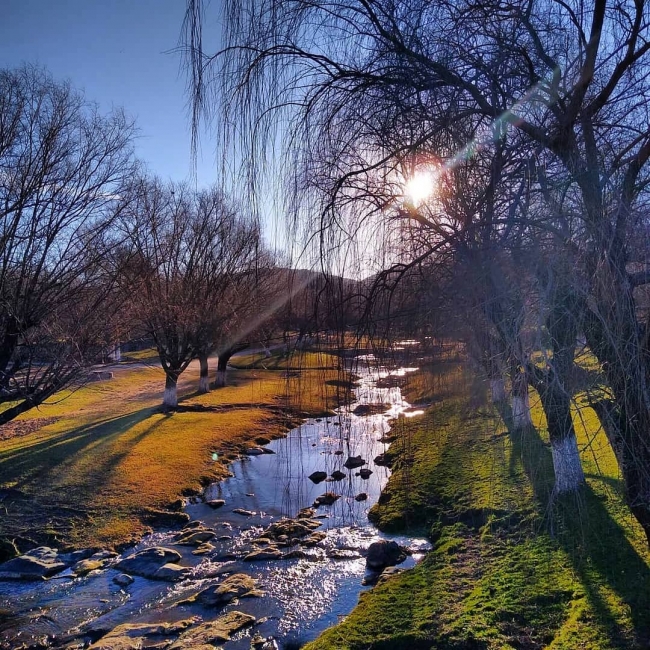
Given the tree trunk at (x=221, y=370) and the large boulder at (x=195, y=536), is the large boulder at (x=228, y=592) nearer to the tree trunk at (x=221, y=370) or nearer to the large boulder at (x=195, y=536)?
the large boulder at (x=195, y=536)

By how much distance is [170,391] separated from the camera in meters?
22.1

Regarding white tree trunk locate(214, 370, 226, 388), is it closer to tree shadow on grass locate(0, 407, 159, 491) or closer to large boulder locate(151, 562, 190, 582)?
tree shadow on grass locate(0, 407, 159, 491)

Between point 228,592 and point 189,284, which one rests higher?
point 189,284

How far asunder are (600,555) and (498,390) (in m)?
4.16

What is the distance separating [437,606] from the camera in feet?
23.3

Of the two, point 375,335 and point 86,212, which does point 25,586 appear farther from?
point 375,335

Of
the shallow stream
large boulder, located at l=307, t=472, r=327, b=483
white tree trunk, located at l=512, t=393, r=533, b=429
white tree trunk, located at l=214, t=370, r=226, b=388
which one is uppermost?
white tree trunk, located at l=512, t=393, r=533, b=429

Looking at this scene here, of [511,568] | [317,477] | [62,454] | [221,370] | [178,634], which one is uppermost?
[221,370]

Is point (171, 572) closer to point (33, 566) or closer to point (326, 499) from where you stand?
point (33, 566)

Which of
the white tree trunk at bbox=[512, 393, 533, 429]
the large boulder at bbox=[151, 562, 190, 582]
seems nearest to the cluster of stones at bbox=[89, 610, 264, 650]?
the large boulder at bbox=[151, 562, 190, 582]

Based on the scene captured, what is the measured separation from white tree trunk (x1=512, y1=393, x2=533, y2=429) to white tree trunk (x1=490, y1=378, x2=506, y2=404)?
0.09 m

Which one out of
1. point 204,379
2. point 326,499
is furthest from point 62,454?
point 204,379

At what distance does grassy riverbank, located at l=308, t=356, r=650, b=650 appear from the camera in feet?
15.9

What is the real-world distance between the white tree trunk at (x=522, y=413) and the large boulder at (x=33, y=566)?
839cm
